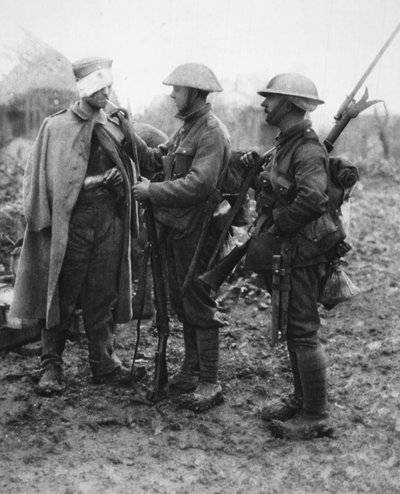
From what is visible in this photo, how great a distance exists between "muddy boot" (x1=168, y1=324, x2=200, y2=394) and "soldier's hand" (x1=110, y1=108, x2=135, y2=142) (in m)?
1.45

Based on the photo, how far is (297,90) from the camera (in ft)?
12.3

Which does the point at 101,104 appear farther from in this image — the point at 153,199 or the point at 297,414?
the point at 297,414

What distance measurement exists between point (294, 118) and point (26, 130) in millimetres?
7074

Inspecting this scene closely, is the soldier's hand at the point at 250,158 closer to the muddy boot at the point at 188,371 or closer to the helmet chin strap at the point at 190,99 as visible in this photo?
the helmet chin strap at the point at 190,99

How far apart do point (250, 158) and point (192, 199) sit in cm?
47

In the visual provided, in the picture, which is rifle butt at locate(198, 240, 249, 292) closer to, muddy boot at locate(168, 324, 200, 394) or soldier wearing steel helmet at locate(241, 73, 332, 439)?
soldier wearing steel helmet at locate(241, 73, 332, 439)

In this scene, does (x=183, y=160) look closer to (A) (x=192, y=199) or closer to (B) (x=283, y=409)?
(A) (x=192, y=199)

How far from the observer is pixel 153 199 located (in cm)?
420

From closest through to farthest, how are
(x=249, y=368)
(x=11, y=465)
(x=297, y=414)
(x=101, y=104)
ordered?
(x=11, y=465)
(x=297, y=414)
(x=101, y=104)
(x=249, y=368)

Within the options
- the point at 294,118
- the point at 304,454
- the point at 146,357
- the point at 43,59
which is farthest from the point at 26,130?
the point at 304,454

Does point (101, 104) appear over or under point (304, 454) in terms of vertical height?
over

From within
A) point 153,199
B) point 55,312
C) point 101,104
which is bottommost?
point 55,312

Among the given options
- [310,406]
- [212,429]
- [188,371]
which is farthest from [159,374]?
[310,406]

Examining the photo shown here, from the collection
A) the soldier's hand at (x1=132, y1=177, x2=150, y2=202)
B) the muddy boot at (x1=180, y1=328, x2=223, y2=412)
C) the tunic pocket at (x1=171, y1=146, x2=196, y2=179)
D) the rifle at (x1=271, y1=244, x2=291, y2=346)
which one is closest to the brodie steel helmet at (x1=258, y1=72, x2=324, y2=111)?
the tunic pocket at (x1=171, y1=146, x2=196, y2=179)
